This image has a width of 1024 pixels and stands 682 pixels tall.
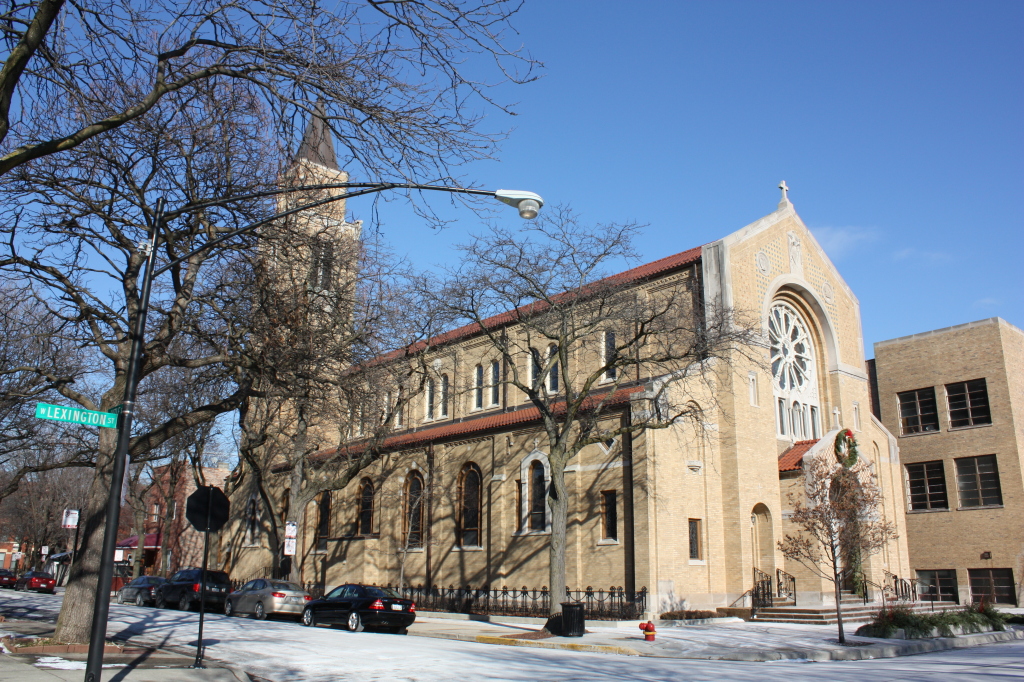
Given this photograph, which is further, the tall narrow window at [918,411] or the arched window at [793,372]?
the tall narrow window at [918,411]

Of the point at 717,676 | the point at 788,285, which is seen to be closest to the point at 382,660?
the point at 717,676

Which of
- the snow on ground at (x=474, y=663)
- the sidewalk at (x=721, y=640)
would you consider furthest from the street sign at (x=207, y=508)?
the sidewalk at (x=721, y=640)

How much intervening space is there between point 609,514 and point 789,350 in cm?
1240

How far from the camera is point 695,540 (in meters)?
27.0

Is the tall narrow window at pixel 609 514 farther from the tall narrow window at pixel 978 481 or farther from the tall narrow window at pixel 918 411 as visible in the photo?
the tall narrow window at pixel 918 411

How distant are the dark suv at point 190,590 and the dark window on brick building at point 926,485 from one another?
33.2 metres

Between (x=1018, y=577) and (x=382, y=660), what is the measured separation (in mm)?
32645

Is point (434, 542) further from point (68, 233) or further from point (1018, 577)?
point (1018, 577)

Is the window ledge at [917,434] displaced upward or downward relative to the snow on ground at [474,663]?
upward

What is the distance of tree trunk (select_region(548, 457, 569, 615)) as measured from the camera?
21547 millimetres

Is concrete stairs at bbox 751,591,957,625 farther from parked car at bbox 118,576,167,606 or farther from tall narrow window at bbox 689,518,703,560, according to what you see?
parked car at bbox 118,576,167,606

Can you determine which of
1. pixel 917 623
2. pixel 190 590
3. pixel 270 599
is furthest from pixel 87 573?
pixel 917 623

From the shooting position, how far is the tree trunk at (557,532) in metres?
21.5

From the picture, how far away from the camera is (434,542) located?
110 ft
